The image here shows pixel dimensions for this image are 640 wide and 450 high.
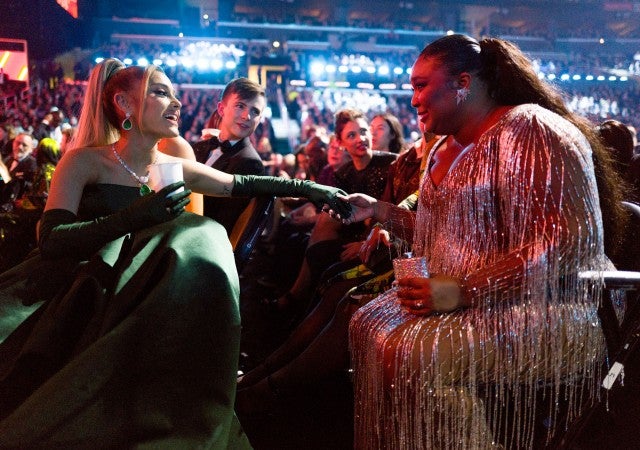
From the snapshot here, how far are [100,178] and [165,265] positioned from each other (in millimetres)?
791

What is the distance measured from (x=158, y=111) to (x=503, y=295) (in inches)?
65.8

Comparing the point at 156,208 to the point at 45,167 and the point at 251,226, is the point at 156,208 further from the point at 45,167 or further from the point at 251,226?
the point at 45,167

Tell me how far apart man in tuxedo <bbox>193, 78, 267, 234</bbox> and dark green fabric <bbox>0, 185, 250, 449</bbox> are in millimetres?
1707

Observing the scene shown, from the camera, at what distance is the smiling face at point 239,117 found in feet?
14.6

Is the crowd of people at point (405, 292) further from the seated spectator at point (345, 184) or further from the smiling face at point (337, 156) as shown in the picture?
the smiling face at point (337, 156)

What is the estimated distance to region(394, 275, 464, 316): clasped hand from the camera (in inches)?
78.9

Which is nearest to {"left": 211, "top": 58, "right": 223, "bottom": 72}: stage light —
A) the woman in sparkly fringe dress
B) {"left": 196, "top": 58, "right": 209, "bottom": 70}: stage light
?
{"left": 196, "top": 58, "right": 209, "bottom": 70}: stage light

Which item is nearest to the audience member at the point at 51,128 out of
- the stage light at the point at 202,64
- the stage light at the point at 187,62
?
the stage light at the point at 187,62

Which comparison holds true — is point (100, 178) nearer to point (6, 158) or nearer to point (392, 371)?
point (392, 371)

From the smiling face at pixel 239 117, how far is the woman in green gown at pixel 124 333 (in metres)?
1.83

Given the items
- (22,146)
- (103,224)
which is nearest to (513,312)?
(103,224)

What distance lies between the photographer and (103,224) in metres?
2.41

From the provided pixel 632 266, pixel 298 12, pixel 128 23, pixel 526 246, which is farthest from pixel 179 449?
pixel 298 12

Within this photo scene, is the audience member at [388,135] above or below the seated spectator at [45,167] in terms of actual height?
above
